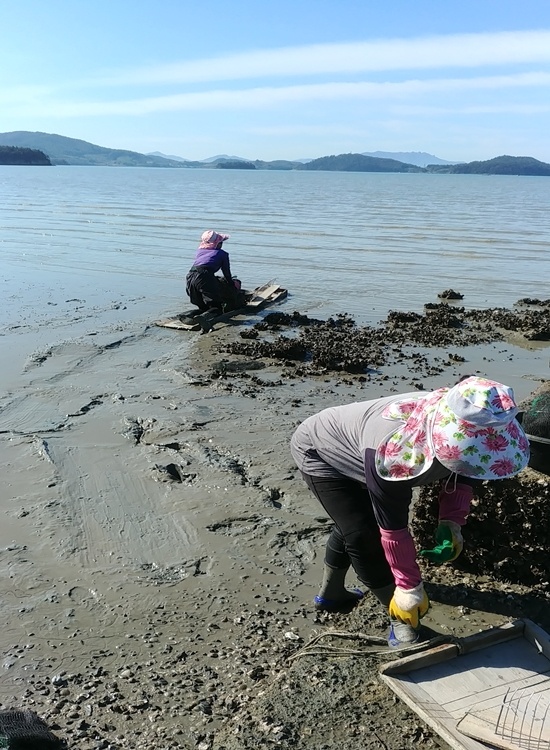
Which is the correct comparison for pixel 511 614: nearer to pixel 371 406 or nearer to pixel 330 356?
pixel 371 406

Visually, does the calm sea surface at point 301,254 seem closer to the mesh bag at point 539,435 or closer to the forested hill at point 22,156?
the mesh bag at point 539,435

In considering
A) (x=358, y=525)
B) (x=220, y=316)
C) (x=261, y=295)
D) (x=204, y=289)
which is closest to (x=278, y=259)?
(x=261, y=295)

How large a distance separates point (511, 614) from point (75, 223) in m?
27.0

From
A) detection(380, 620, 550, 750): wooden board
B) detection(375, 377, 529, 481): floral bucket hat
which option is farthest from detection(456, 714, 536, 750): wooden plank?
detection(375, 377, 529, 481): floral bucket hat

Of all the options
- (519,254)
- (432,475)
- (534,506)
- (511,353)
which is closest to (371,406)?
(432,475)

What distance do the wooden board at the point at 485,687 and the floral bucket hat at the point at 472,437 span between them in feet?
3.09

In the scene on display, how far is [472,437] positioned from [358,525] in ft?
2.83

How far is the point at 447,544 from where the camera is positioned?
3145mm

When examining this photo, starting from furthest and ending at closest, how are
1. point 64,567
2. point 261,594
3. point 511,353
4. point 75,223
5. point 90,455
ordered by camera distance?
point 75,223
point 511,353
point 90,455
point 64,567
point 261,594

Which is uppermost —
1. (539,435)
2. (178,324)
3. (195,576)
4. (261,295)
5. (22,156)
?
(22,156)

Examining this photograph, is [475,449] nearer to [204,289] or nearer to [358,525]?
[358,525]

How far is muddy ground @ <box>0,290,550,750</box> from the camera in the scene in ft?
10.1

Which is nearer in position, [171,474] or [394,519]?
[394,519]

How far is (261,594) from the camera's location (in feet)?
13.3
